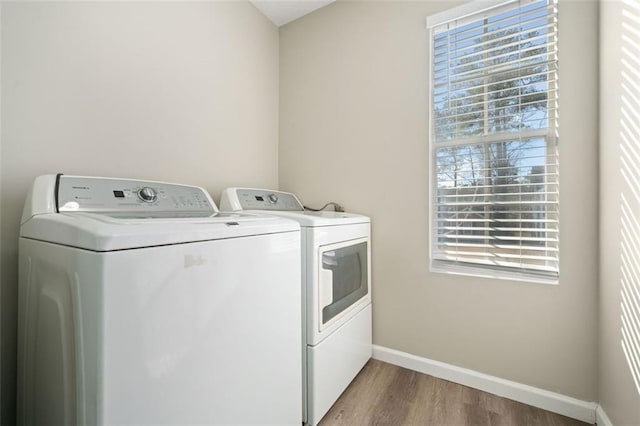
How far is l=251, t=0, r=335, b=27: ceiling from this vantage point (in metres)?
1.96

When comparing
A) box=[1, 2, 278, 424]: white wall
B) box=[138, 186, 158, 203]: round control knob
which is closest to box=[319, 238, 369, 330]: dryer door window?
box=[138, 186, 158, 203]: round control knob

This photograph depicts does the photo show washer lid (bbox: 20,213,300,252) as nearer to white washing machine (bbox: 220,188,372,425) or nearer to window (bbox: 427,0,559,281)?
white washing machine (bbox: 220,188,372,425)

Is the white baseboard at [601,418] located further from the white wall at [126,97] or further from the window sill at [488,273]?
the white wall at [126,97]

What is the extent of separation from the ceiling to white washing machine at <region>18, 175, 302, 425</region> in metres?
1.70

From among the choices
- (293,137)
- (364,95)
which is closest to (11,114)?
(293,137)

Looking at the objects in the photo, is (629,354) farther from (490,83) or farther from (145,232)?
(145,232)

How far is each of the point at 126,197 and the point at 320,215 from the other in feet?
2.88

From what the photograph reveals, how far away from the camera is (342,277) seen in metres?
1.47

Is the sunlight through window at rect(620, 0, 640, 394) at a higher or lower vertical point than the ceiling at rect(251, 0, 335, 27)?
lower

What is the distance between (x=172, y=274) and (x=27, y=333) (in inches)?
24.5

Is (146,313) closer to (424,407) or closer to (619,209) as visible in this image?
(424,407)

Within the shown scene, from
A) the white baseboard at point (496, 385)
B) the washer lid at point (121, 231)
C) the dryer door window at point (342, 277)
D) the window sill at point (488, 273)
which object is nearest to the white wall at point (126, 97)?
the washer lid at point (121, 231)

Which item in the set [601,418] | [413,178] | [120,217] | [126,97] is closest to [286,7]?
[126,97]

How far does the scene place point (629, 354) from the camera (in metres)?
0.99
